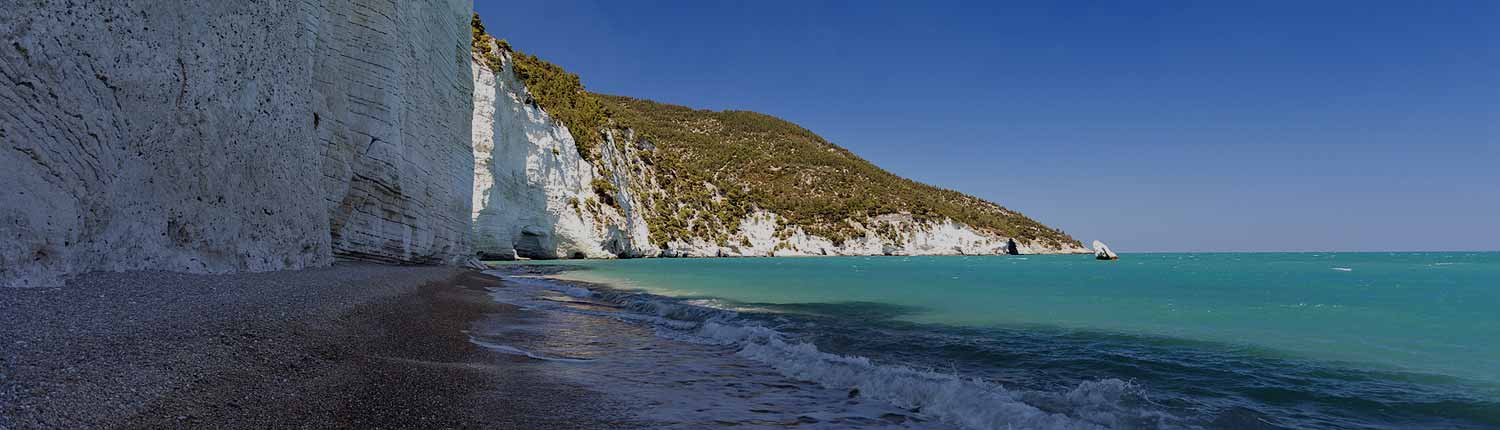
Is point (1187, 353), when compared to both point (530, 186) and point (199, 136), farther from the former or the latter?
point (530, 186)

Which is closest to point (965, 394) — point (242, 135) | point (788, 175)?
point (242, 135)

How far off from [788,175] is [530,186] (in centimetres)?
6271

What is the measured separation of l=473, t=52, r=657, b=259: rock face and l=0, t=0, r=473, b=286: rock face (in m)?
19.8

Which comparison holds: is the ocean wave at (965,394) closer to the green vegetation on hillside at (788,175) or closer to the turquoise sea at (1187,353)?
the turquoise sea at (1187,353)

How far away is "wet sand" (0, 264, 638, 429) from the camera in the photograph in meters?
3.90

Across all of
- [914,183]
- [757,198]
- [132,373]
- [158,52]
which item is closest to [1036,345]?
[132,373]

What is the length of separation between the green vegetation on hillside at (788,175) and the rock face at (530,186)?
23.2 m

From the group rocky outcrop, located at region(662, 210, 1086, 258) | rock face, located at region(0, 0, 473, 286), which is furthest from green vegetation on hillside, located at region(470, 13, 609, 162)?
rock face, located at region(0, 0, 473, 286)

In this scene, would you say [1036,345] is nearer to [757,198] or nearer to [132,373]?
[132,373]

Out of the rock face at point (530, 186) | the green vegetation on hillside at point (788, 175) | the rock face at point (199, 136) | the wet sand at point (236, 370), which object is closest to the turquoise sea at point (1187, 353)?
the wet sand at point (236, 370)

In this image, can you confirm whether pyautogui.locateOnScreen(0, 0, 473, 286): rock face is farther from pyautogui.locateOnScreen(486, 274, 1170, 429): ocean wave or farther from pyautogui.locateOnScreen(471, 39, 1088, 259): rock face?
pyautogui.locateOnScreen(471, 39, 1088, 259): rock face

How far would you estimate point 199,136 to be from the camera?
10805 mm

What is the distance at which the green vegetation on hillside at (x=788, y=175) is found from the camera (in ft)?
313

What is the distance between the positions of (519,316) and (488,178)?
33.5 m
